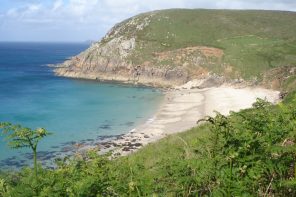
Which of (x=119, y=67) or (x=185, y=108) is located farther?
(x=119, y=67)

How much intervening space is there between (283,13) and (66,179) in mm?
167366

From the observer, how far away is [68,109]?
7294 centimetres

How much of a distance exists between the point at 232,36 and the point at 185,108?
6813 centimetres

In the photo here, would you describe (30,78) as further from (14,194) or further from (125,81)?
(14,194)

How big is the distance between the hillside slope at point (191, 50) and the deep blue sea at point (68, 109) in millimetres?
10742

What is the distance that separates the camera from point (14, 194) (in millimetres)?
6555

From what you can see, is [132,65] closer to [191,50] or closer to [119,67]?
[119,67]

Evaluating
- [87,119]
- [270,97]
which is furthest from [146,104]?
[270,97]

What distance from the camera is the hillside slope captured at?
342 feet

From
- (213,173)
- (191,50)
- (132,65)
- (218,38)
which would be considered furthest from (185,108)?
(218,38)

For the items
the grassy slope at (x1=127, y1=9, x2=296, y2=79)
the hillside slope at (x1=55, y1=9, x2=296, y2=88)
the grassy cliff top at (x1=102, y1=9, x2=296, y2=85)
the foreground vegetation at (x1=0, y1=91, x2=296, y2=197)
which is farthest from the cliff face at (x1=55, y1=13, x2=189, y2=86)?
the foreground vegetation at (x1=0, y1=91, x2=296, y2=197)

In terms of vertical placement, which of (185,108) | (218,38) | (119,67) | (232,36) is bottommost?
(185,108)

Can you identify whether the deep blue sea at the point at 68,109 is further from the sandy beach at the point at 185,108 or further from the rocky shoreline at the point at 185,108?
the sandy beach at the point at 185,108

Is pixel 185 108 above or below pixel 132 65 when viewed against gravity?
below
